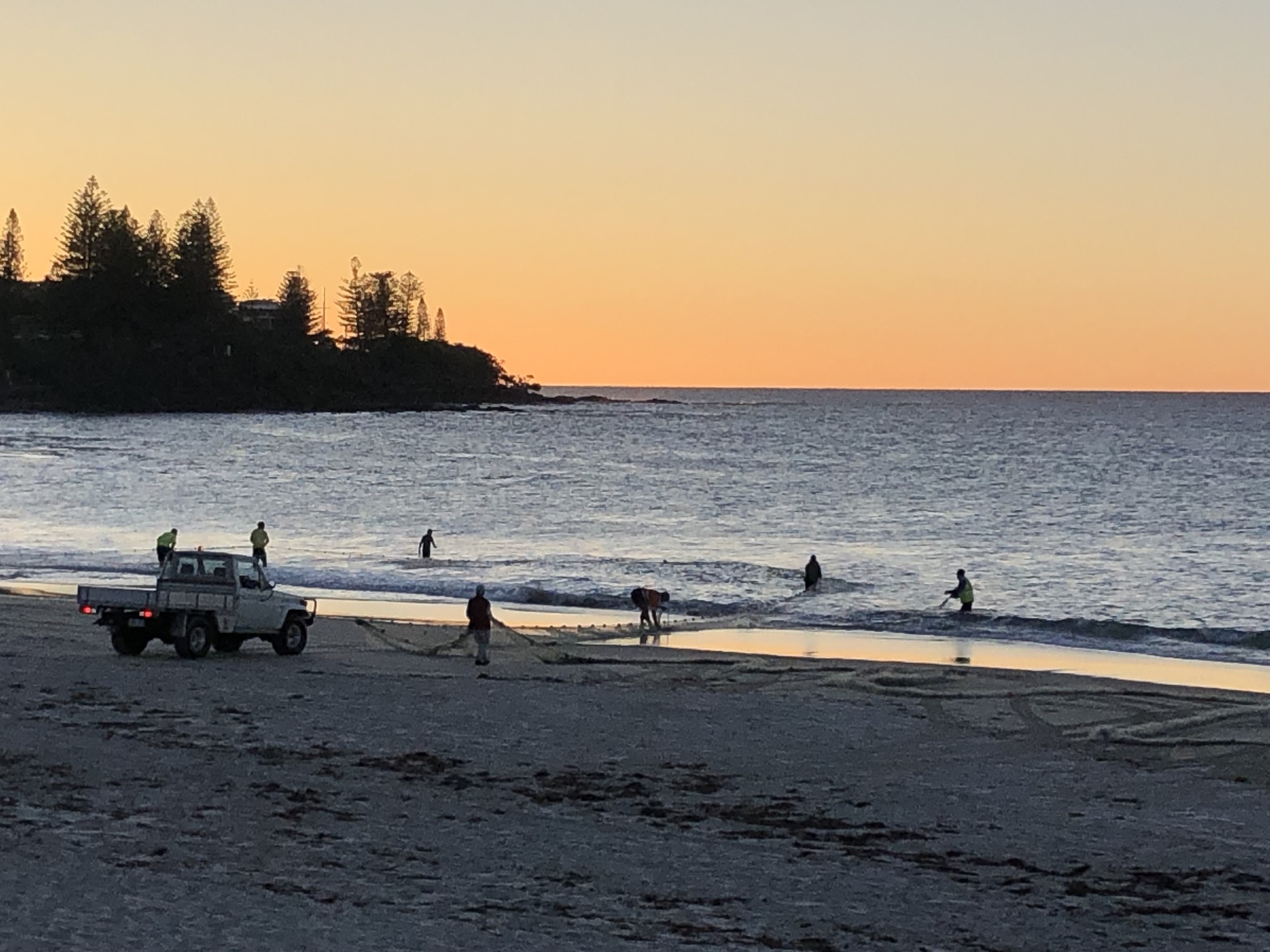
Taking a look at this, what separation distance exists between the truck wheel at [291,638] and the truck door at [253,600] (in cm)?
21

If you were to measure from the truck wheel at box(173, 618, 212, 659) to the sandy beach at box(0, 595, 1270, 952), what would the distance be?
1.29ft

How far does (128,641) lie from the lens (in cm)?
2527

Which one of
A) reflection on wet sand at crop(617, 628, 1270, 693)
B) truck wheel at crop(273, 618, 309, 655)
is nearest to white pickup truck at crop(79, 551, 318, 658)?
truck wheel at crop(273, 618, 309, 655)

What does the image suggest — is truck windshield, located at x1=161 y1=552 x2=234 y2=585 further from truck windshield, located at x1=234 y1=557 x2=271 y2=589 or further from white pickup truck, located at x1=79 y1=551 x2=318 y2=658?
truck windshield, located at x1=234 y1=557 x2=271 y2=589

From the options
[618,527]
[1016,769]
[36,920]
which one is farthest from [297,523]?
[36,920]

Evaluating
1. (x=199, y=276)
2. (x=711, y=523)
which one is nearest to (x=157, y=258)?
(x=199, y=276)

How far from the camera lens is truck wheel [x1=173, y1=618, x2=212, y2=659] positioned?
25.0 meters

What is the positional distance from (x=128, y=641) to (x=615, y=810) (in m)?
12.7

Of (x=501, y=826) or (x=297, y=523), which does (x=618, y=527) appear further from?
(x=501, y=826)

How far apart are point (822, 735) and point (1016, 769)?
8.99ft

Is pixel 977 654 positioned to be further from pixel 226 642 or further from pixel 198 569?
pixel 198 569

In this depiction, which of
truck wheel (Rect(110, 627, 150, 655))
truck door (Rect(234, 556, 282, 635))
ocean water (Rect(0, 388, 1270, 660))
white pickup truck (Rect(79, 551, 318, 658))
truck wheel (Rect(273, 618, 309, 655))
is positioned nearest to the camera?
white pickup truck (Rect(79, 551, 318, 658))

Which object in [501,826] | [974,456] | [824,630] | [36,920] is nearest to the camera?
[36,920]

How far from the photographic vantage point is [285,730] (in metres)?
19.0
